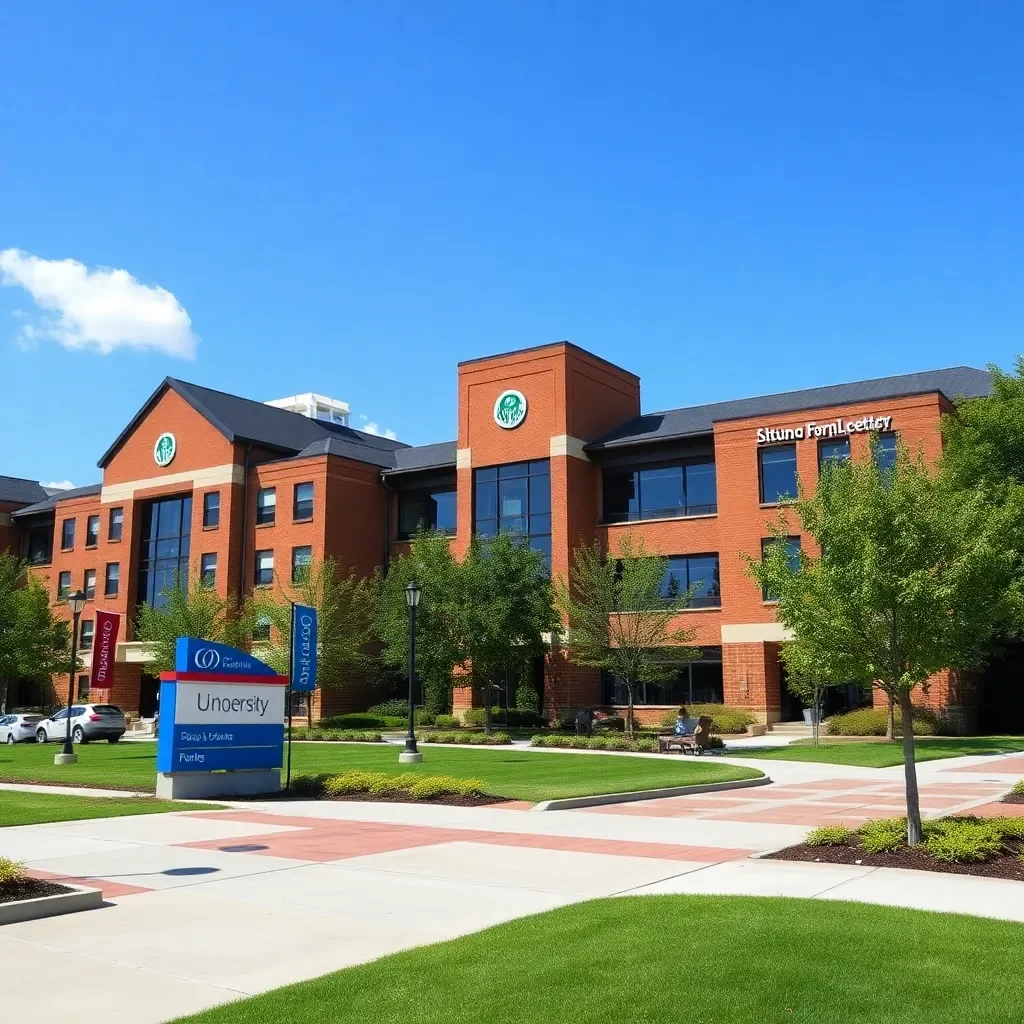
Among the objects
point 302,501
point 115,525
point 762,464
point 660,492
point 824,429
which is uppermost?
point 824,429

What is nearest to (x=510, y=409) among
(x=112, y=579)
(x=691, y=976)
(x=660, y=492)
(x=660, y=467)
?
(x=660, y=467)

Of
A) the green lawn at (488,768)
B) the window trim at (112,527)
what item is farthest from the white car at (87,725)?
the window trim at (112,527)

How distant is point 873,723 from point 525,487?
17.5 m

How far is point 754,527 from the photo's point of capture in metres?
41.7

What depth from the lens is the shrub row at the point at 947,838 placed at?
10.5m

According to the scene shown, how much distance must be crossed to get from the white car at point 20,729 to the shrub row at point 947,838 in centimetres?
3613

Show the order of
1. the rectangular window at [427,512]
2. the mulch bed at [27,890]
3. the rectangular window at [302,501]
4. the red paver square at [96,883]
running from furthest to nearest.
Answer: the rectangular window at [427,512] → the rectangular window at [302,501] → the red paver square at [96,883] → the mulch bed at [27,890]

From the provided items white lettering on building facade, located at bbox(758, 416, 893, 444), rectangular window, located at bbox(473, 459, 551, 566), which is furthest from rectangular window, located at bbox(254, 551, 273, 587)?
white lettering on building facade, located at bbox(758, 416, 893, 444)

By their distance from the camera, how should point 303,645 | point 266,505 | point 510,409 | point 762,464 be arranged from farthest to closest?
point 266,505, point 510,409, point 762,464, point 303,645

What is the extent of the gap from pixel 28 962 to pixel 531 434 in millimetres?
40156

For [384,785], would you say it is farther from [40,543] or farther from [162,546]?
[40,543]

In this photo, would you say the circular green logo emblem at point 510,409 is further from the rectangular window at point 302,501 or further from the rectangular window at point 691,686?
the rectangular window at point 691,686

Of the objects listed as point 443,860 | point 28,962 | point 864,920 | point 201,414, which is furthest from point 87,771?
point 201,414

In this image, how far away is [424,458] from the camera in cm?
5547
